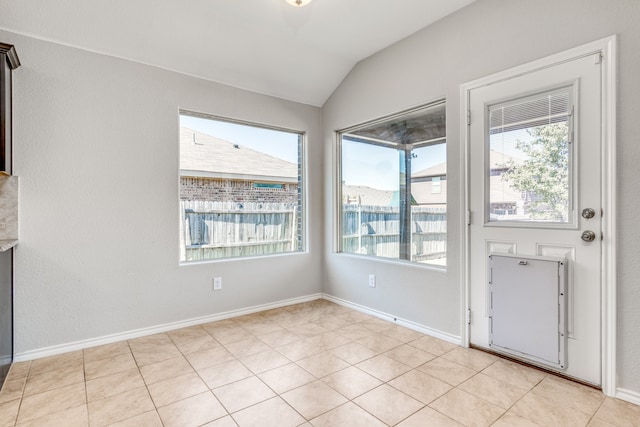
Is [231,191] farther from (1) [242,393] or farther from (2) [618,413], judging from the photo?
(2) [618,413]

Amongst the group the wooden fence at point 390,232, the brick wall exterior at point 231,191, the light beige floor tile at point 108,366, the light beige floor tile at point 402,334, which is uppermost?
the brick wall exterior at point 231,191

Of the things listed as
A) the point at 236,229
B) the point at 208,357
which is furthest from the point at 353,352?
the point at 236,229

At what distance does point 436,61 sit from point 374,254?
75.6 inches

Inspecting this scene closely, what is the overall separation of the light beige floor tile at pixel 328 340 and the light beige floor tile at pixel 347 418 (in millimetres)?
824

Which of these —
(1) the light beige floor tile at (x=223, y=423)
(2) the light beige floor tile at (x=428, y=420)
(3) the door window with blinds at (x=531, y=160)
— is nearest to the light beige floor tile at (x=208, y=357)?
(1) the light beige floor tile at (x=223, y=423)

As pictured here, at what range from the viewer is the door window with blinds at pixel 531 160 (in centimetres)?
212

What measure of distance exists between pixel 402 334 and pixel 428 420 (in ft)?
3.92

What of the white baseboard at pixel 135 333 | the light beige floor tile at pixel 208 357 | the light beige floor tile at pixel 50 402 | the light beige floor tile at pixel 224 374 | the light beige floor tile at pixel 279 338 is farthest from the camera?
the light beige floor tile at pixel 279 338

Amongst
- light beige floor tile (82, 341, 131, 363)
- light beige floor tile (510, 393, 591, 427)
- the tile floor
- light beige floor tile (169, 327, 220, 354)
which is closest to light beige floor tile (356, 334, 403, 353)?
the tile floor

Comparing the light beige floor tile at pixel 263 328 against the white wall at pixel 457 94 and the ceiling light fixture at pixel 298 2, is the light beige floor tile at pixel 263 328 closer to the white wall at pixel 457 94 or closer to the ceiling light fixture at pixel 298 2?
the white wall at pixel 457 94

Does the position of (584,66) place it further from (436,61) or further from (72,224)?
(72,224)

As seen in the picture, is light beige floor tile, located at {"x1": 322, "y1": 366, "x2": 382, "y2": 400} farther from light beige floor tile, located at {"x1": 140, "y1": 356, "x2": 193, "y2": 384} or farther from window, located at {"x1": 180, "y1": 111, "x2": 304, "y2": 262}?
window, located at {"x1": 180, "y1": 111, "x2": 304, "y2": 262}

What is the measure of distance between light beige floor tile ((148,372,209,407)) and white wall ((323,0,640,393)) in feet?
6.06

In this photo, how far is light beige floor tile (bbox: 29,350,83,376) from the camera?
2.29 m
